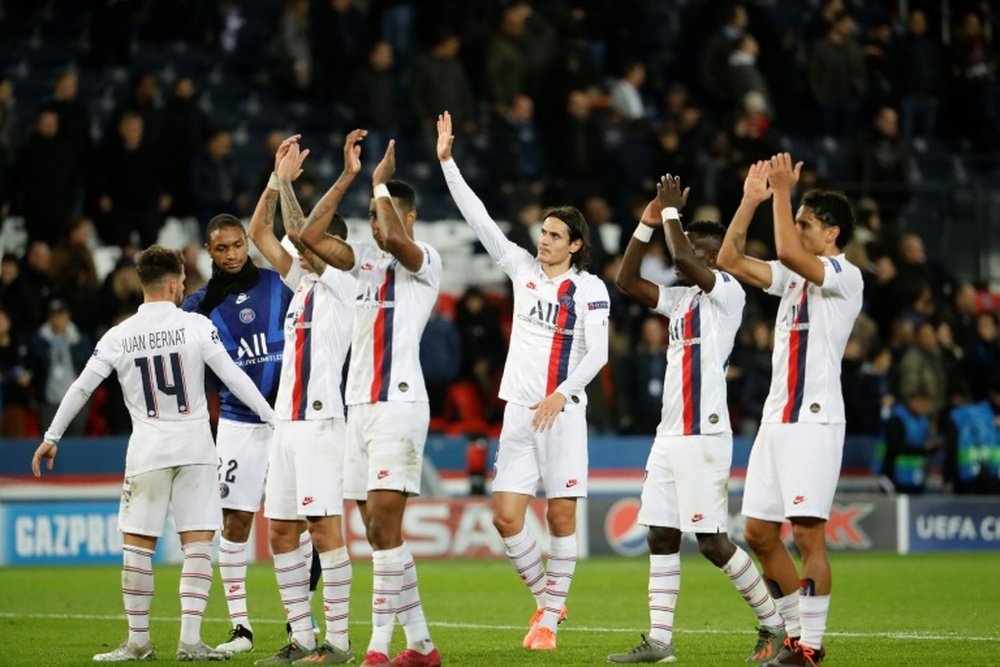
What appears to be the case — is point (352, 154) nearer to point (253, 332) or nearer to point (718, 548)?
point (253, 332)

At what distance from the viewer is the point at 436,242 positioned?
2412cm

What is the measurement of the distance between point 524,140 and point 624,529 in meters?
5.85

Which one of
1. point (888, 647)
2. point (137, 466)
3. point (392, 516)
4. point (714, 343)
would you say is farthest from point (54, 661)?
point (888, 647)

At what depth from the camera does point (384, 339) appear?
1027 cm

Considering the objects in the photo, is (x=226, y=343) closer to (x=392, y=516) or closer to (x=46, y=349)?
(x=392, y=516)

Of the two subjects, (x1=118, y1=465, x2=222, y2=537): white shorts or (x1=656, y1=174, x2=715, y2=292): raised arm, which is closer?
(x1=118, y1=465, x2=222, y2=537): white shorts

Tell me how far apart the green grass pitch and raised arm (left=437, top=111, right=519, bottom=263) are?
8.36ft

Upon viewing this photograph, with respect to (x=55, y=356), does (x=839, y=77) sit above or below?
above

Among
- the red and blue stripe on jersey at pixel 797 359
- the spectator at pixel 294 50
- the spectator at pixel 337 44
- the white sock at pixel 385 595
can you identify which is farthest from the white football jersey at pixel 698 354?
the spectator at pixel 294 50

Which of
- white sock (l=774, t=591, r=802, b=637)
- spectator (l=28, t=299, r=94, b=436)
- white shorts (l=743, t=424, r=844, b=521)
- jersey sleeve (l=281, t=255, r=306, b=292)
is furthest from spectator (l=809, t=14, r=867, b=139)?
white shorts (l=743, t=424, r=844, b=521)

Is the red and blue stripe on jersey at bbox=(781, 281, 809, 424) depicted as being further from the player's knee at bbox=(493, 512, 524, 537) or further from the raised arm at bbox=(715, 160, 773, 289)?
the player's knee at bbox=(493, 512, 524, 537)

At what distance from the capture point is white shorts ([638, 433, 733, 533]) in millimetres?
10883

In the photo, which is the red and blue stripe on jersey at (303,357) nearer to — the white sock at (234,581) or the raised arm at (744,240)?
the white sock at (234,581)

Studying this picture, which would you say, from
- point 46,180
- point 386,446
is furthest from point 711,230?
point 46,180
